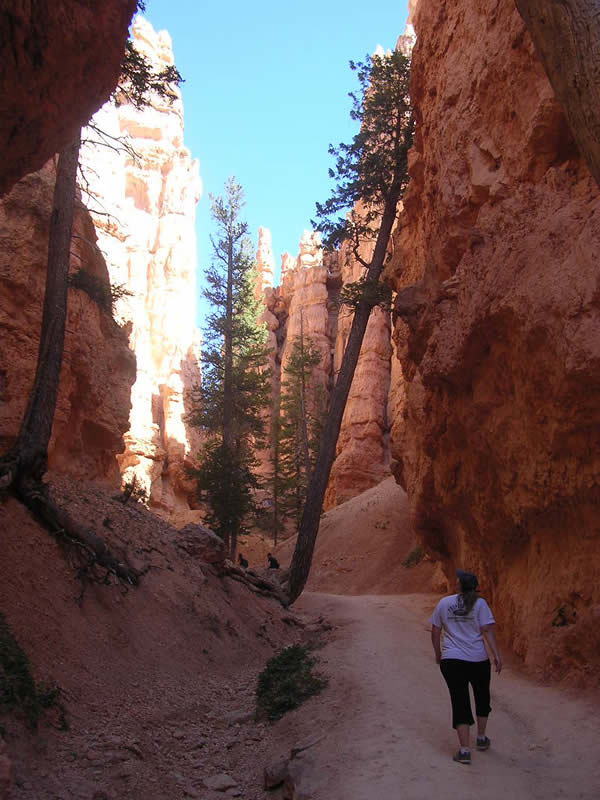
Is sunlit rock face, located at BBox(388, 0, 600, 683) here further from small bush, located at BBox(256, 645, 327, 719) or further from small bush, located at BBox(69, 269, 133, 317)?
small bush, located at BBox(69, 269, 133, 317)

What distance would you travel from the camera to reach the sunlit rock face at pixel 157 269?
40906mm

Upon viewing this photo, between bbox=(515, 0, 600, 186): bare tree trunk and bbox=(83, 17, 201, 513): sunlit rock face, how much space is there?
35.3 meters

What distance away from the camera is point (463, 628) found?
524 centimetres

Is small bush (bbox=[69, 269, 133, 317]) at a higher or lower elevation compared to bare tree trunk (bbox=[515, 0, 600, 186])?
higher

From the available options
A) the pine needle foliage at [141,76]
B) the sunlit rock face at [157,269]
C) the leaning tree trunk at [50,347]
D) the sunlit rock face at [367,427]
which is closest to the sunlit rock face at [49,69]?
the leaning tree trunk at [50,347]

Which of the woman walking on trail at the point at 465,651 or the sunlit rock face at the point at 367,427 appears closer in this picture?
the woman walking on trail at the point at 465,651

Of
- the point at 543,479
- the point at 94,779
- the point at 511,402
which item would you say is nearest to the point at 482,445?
the point at 511,402

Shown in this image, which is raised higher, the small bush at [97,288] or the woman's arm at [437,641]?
the small bush at [97,288]

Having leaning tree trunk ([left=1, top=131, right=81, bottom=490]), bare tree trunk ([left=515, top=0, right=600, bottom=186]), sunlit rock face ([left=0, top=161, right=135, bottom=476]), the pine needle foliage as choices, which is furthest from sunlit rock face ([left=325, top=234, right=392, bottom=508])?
bare tree trunk ([left=515, top=0, right=600, bottom=186])

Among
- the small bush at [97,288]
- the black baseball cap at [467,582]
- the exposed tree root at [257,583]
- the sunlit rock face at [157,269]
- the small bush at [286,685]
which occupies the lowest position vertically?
the small bush at [286,685]

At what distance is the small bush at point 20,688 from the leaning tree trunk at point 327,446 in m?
8.07

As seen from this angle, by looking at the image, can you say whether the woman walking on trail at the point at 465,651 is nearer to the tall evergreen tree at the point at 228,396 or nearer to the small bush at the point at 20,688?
the small bush at the point at 20,688

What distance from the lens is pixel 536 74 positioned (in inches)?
369

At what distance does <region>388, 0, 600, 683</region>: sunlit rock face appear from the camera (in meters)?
7.62
